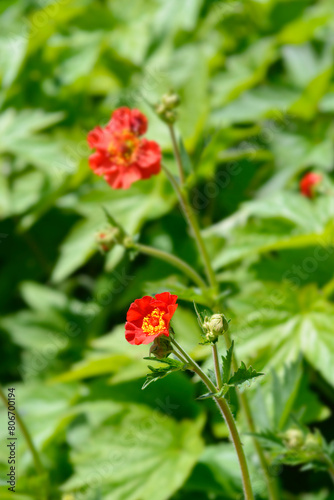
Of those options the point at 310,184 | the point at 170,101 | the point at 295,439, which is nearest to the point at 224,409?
the point at 295,439

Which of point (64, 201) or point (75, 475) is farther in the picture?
point (64, 201)

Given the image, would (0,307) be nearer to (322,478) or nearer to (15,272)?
(15,272)

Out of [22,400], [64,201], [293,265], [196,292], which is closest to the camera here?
[196,292]

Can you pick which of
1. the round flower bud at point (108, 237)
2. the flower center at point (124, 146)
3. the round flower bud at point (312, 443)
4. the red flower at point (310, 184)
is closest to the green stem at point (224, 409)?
the round flower bud at point (312, 443)

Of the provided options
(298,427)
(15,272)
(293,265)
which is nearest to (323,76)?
(293,265)

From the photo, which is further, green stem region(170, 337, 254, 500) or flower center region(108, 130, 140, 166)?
flower center region(108, 130, 140, 166)

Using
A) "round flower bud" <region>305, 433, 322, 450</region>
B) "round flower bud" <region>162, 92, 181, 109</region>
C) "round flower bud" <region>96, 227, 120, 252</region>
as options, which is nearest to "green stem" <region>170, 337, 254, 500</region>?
"round flower bud" <region>305, 433, 322, 450</region>

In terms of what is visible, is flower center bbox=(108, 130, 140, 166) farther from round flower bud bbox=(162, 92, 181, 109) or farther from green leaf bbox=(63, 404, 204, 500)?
green leaf bbox=(63, 404, 204, 500)

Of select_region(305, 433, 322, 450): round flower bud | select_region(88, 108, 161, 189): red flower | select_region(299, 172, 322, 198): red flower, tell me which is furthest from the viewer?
select_region(299, 172, 322, 198): red flower
